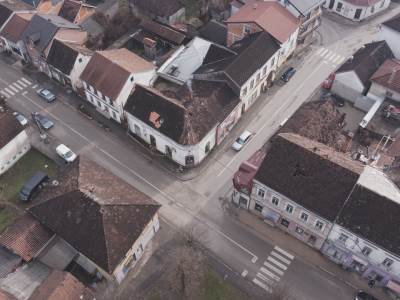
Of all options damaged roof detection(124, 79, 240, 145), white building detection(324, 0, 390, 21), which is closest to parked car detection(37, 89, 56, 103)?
damaged roof detection(124, 79, 240, 145)

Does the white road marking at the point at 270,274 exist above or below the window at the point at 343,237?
below

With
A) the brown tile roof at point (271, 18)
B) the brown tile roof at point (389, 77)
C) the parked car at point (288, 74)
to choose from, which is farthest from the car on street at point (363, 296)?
the brown tile roof at point (271, 18)

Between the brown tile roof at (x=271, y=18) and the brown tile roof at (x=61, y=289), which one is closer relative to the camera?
the brown tile roof at (x=61, y=289)

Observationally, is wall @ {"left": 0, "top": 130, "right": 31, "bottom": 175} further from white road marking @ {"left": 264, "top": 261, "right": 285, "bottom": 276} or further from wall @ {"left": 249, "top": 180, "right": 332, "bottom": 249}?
white road marking @ {"left": 264, "top": 261, "right": 285, "bottom": 276}

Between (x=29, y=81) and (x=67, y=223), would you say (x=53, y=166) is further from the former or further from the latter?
(x=29, y=81)

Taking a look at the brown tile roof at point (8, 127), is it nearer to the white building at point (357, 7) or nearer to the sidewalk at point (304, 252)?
the sidewalk at point (304, 252)

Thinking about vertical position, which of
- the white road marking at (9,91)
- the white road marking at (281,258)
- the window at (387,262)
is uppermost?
the window at (387,262)
